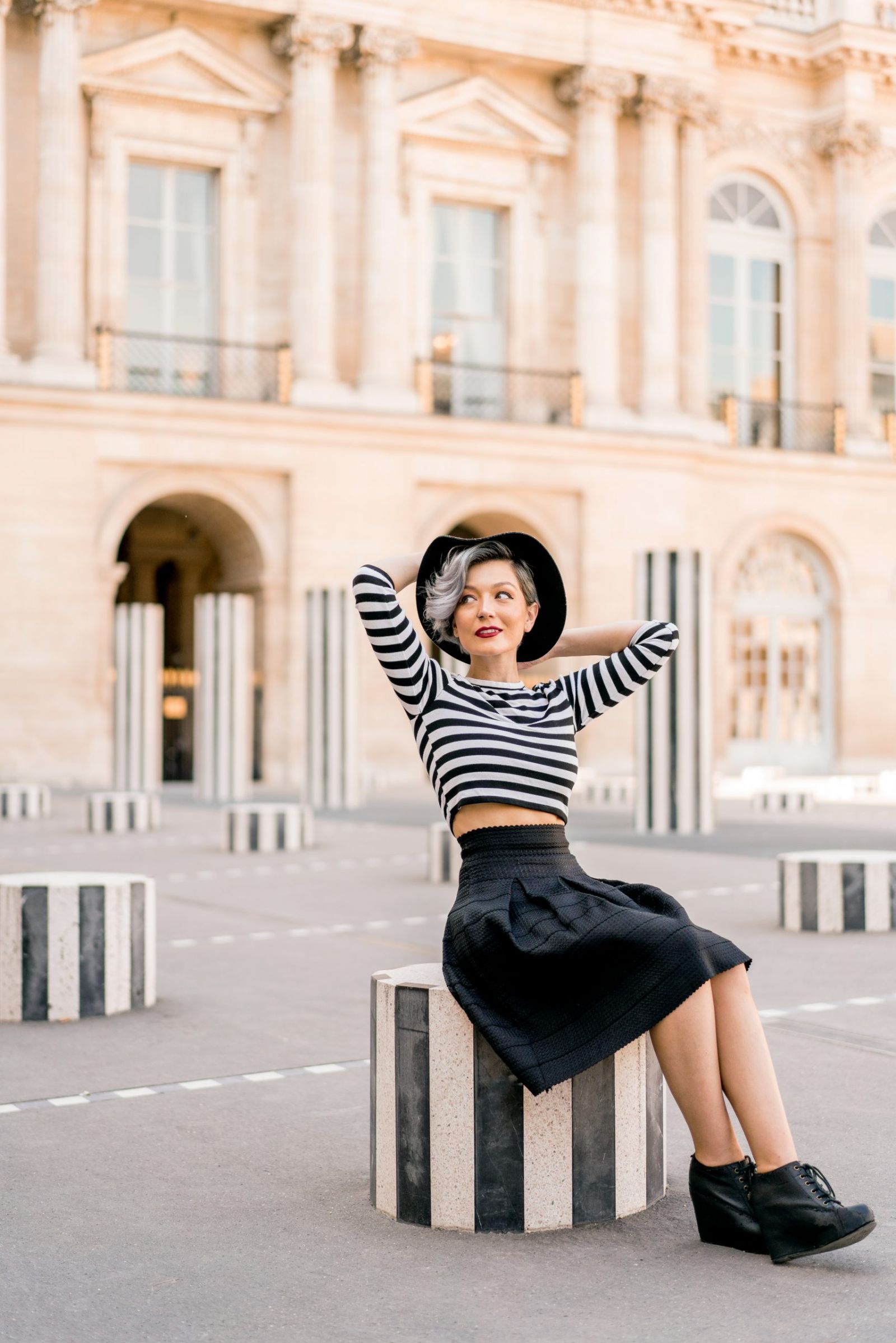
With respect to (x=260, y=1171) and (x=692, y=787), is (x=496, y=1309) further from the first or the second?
(x=692, y=787)

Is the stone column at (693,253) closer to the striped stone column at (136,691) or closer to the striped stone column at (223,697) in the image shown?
the striped stone column at (136,691)

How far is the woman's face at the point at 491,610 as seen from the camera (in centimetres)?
454

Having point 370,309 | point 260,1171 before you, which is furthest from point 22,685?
point 260,1171

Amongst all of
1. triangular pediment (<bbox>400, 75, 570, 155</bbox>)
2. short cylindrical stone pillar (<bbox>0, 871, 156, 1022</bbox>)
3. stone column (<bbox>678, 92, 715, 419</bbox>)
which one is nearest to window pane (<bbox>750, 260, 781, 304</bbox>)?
stone column (<bbox>678, 92, 715, 419</bbox>)

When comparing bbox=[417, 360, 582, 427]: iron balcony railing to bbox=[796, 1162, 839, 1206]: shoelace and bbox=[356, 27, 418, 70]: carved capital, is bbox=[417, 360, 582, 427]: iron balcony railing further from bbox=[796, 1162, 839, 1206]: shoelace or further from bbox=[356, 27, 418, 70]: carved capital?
bbox=[796, 1162, 839, 1206]: shoelace

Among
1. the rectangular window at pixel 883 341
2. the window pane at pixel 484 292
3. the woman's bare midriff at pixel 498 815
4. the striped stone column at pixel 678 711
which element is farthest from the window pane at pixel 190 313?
the woman's bare midriff at pixel 498 815

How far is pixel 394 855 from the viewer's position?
1492 centimetres

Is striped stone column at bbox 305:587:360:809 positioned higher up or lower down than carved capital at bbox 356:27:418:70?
lower down

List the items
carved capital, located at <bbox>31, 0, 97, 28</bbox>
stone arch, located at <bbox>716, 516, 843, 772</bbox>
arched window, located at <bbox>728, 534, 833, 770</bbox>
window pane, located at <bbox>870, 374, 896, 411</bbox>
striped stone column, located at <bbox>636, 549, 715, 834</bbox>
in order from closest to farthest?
1. striped stone column, located at <bbox>636, 549, 715, 834</bbox>
2. carved capital, located at <bbox>31, 0, 97, 28</bbox>
3. stone arch, located at <bbox>716, 516, 843, 772</bbox>
4. arched window, located at <bbox>728, 534, 833, 770</bbox>
5. window pane, located at <bbox>870, 374, 896, 411</bbox>

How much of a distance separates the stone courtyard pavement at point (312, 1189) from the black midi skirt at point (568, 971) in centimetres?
46

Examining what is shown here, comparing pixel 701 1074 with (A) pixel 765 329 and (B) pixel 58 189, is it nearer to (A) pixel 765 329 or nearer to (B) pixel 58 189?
(B) pixel 58 189

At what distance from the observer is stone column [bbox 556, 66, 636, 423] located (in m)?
31.9

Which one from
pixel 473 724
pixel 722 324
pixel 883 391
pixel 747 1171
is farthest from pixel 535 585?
pixel 883 391

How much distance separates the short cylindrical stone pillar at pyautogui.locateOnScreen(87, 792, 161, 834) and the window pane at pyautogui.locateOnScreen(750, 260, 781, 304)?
21.5 metres
